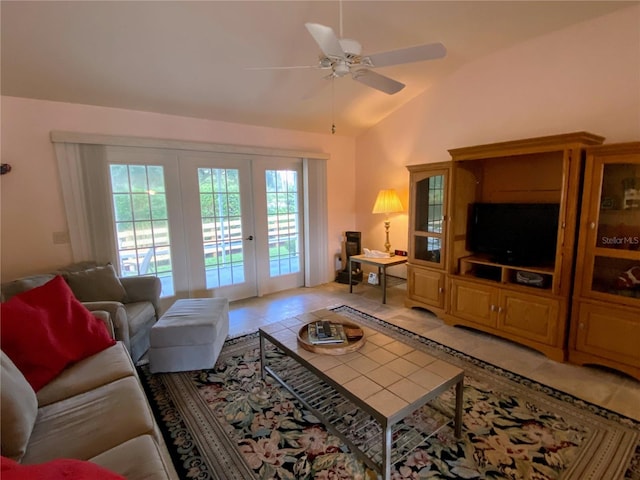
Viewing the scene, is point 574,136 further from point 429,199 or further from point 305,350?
point 305,350

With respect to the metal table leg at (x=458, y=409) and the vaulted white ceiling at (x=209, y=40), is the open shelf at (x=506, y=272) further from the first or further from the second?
the vaulted white ceiling at (x=209, y=40)

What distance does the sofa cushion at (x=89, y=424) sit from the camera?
124 cm

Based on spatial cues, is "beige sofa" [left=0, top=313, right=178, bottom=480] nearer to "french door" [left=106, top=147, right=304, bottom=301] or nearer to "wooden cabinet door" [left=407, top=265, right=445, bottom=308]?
Result: "french door" [left=106, top=147, right=304, bottom=301]

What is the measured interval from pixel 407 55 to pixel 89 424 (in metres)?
2.48

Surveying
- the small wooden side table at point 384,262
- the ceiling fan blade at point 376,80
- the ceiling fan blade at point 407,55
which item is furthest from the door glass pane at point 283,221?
the ceiling fan blade at point 407,55

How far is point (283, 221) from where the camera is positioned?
4.59 meters

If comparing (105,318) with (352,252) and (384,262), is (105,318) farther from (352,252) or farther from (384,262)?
(352,252)

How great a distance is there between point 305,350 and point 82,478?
1.25 metres

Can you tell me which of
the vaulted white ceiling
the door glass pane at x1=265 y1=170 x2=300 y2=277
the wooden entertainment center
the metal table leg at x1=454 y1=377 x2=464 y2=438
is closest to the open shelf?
the wooden entertainment center

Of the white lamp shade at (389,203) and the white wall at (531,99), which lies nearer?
the white wall at (531,99)

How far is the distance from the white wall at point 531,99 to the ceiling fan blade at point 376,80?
163 cm

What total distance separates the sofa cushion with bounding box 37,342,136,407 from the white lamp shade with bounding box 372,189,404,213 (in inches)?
129

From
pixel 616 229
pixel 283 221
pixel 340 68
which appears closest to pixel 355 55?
pixel 340 68

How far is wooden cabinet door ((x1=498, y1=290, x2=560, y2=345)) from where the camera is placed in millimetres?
2648
